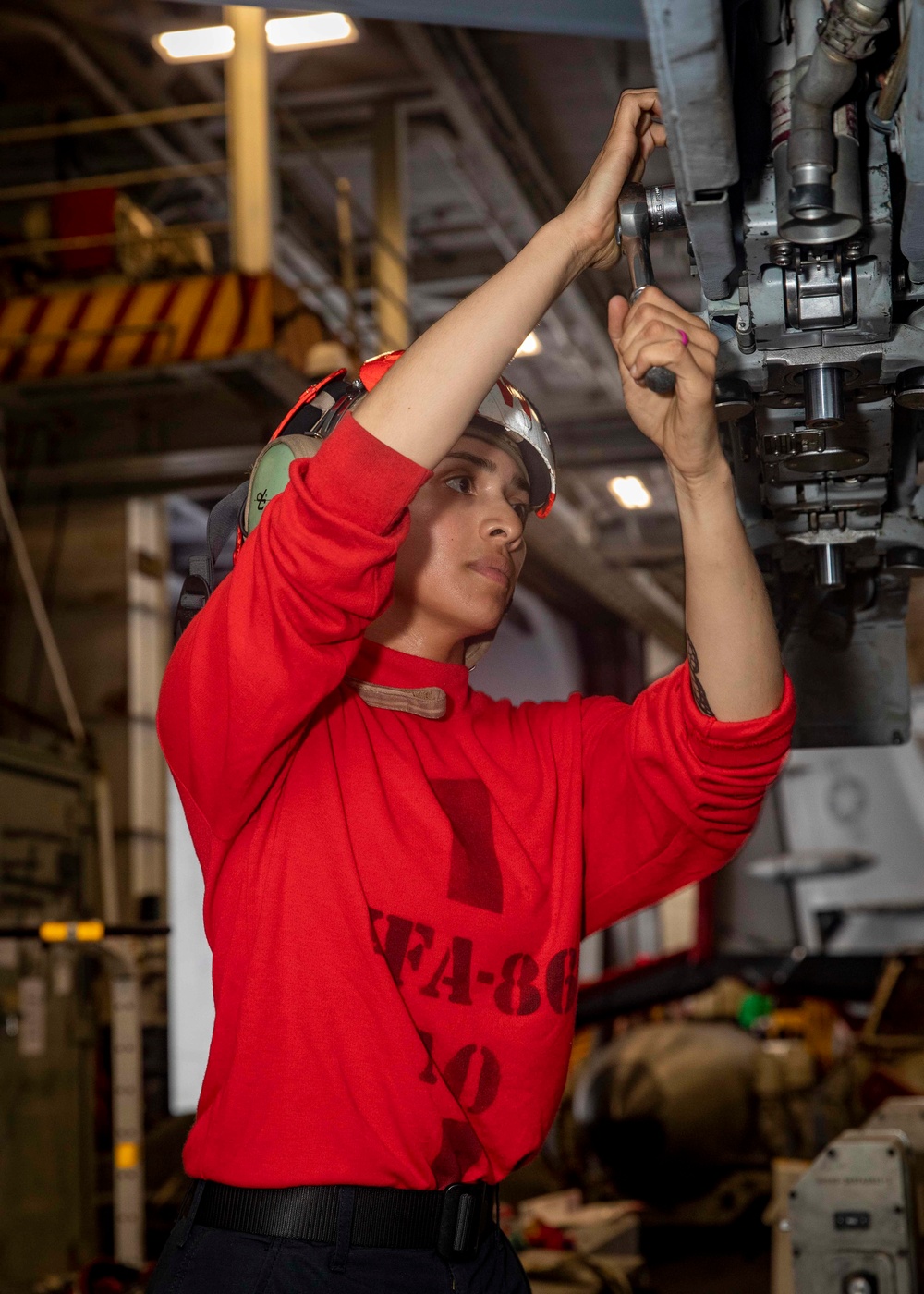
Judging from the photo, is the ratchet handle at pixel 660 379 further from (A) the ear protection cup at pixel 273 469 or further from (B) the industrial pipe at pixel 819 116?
(A) the ear protection cup at pixel 273 469

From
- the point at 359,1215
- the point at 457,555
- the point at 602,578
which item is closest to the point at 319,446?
the point at 457,555

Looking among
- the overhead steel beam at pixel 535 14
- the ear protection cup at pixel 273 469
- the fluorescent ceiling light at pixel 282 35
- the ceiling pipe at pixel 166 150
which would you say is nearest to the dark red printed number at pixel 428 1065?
the ear protection cup at pixel 273 469

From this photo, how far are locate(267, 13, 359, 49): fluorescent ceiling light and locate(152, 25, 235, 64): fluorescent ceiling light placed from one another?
0.25 meters

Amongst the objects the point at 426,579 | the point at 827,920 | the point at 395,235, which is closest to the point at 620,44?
the point at 395,235

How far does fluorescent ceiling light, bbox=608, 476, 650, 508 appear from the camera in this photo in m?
8.02

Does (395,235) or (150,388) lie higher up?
(395,235)

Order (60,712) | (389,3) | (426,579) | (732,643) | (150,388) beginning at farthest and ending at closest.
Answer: (60,712) < (150,388) < (426,579) < (732,643) < (389,3)

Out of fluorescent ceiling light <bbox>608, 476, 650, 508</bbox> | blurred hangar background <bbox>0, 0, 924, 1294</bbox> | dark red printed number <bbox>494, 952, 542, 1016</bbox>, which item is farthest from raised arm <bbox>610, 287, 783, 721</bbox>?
fluorescent ceiling light <bbox>608, 476, 650, 508</bbox>

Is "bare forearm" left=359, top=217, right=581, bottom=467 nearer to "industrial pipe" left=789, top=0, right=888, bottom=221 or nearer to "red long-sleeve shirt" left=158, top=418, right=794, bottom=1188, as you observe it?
"red long-sleeve shirt" left=158, top=418, right=794, bottom=1188

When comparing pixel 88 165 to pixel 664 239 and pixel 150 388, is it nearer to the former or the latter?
pixel 150 388

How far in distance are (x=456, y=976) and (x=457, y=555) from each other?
1.72 ft

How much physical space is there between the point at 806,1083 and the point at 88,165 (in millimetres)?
6589

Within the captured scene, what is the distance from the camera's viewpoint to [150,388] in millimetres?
6012

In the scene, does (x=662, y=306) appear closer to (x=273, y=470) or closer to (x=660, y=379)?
(x=660, y=379)
